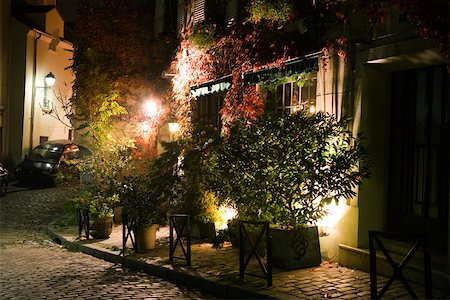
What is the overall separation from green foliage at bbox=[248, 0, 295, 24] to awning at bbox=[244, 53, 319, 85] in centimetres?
86

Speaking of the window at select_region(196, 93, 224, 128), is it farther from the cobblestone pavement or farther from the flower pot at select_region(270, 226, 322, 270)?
the flower pot at select_region(270, 226, 322, 270)

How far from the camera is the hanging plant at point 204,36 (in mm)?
14508

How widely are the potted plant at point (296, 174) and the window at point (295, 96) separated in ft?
5.88

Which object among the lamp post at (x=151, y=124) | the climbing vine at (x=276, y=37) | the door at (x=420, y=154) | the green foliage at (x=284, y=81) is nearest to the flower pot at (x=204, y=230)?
the climbing vine at (x=276, y=37)

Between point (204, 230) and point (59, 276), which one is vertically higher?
point (204, 230)

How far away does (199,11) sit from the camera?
52.0 feet

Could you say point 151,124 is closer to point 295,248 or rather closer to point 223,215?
point 223,215

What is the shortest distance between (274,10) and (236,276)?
5.21 metres

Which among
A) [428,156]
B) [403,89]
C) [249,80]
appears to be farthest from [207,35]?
[428,156]

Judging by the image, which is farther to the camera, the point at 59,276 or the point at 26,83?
the point at 26,83

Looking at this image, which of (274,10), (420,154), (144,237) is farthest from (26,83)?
(420,154)

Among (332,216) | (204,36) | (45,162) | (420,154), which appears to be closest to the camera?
(420,154)

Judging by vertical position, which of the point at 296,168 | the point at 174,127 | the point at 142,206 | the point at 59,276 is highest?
the point at 174,127

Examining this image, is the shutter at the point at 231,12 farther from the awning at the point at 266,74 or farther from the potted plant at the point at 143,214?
the potted plant at the point at 143,214
